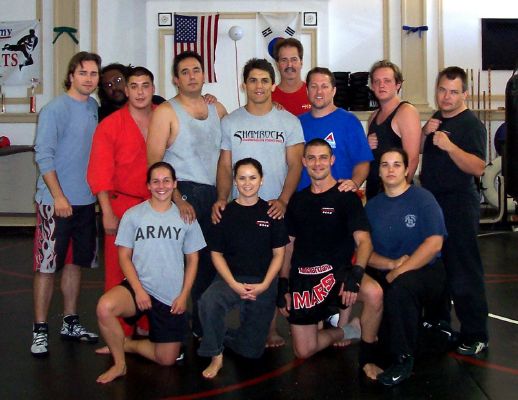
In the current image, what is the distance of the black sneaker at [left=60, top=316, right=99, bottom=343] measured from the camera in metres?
4.06

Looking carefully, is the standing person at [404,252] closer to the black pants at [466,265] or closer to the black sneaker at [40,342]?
the black pants at [466,265]

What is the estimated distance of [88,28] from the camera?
10.2 metres

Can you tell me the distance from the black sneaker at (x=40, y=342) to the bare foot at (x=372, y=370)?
6.38 feet

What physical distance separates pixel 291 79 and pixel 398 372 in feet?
7.03

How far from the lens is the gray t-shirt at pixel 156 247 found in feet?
11.7

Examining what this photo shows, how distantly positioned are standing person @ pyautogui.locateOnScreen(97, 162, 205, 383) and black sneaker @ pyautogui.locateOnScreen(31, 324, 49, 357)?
56 centimetres

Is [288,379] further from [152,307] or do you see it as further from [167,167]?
[167,167]

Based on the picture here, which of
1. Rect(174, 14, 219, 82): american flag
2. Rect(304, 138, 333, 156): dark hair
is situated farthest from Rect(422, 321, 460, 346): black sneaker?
Rect(174, 14, 219, 82): american flag

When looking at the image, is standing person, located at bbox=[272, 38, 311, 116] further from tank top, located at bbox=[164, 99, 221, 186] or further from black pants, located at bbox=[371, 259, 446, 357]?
black pants, located at bbox=[371, 259, 446, 357]

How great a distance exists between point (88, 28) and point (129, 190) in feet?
23.4

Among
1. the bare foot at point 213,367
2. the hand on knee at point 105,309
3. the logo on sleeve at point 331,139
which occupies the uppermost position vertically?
the logo on sleeve at point 331,139

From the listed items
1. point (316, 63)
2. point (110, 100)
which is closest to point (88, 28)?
point (316, 63)

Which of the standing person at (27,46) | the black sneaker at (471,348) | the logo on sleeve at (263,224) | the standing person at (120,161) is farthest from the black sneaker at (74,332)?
the standing person at (27,46)

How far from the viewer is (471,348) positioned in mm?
3703
